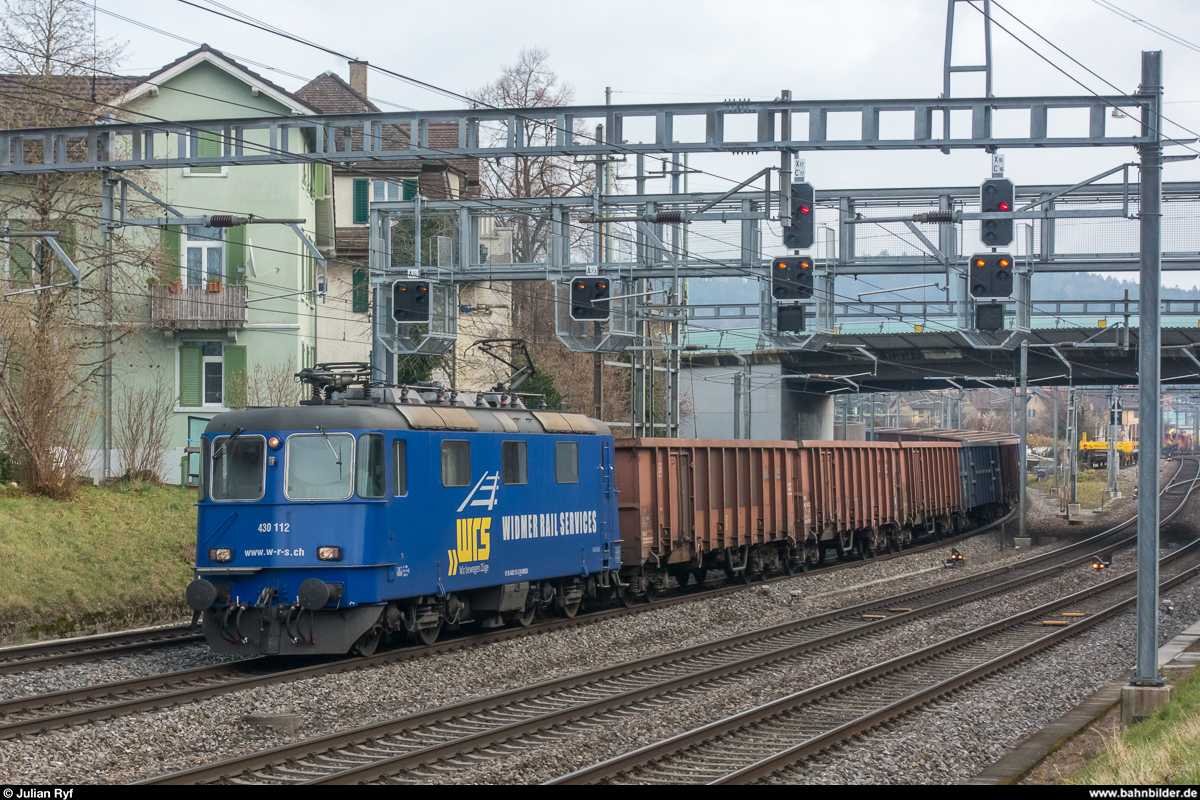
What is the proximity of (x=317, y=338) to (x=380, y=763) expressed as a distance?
2848 centimetres

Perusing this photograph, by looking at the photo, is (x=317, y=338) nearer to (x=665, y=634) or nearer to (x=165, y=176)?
(x=165, y=176)

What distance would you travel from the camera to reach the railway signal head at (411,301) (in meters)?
20.7

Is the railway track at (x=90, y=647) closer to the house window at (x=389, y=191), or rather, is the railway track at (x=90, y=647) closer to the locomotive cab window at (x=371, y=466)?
the locomotive cab window at (x=371, y=466)

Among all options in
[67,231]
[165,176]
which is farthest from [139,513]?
[165,176]

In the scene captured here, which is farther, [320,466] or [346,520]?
[320,466]

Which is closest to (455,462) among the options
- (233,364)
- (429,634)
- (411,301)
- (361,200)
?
(429,634)

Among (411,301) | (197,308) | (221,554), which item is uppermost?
(197,308)

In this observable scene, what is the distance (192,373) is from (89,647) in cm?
1917

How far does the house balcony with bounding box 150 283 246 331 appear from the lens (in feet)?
108

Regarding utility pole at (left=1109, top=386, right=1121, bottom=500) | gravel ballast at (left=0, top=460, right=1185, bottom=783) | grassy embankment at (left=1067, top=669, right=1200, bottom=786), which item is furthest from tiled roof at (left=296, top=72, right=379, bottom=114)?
utility pole at (left=1109, top=386, right=1121, bottom=500)

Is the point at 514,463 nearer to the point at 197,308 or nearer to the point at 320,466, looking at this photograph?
the point at 320,466

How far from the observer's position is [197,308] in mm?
33000

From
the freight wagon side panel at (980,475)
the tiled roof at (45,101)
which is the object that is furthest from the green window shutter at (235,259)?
the freight wagon side panel at (980,475)

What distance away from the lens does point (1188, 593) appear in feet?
78.2
